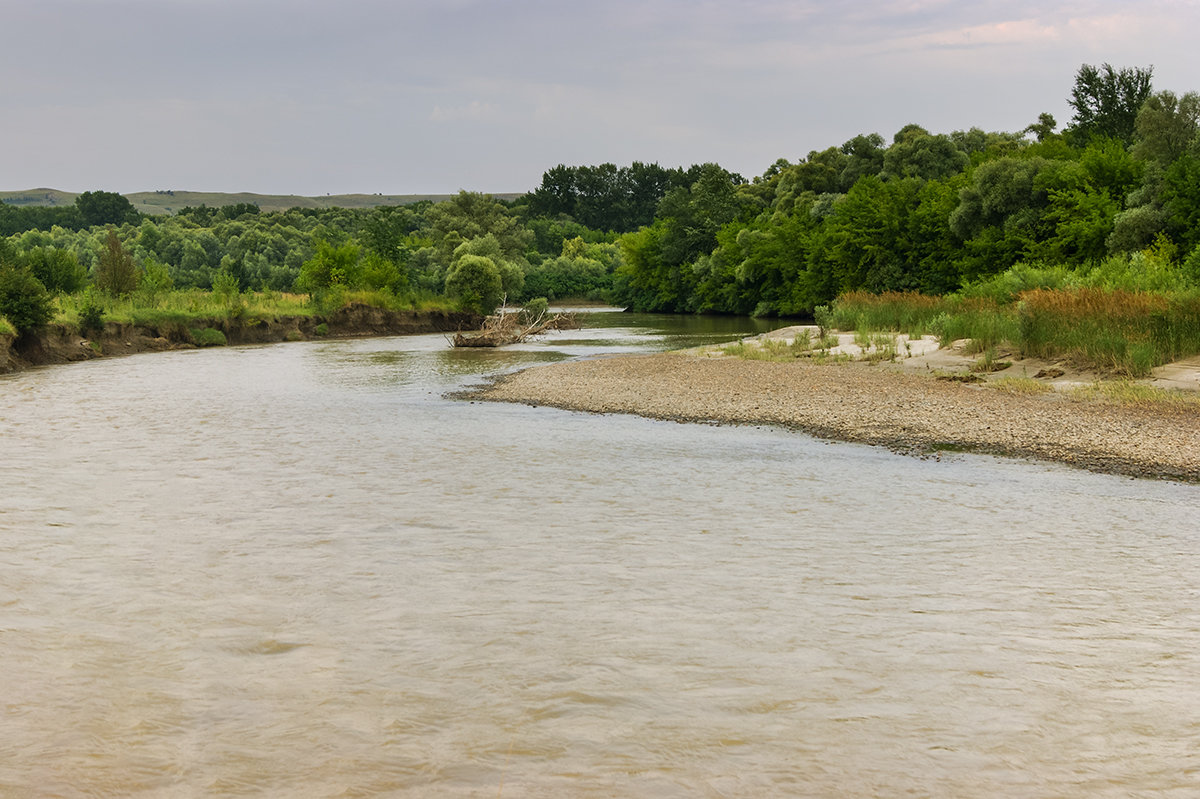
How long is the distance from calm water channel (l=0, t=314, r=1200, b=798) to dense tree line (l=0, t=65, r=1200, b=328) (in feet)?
61.6

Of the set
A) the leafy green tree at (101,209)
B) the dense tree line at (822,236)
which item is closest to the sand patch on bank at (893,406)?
the dense tree line at (822,236)

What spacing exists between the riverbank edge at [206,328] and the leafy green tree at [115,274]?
361 cm

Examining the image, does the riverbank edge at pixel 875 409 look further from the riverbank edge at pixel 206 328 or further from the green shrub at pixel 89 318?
the green shrub at pixel 89 318

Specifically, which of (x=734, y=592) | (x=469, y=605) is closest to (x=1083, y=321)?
(x=734, y=592)

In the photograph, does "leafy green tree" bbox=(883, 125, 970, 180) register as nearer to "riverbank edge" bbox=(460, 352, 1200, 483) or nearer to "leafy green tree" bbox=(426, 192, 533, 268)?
"leafy green tree" bbox=(426, 192, 533, 268)

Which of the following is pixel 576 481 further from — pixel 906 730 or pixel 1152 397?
pixel 1152 397

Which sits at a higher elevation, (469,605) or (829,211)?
(829,211)

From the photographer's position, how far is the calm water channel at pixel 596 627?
18.5 feet

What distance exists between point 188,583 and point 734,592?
212 inches

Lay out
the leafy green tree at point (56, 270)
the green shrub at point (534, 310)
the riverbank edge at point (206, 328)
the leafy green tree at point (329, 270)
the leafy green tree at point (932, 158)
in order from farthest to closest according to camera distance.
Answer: the leafy green tree at point (932, 158)
the leafy green tree at point (329, 270)
the green shrub at point (534, 310)
the leafy green tree at point (56, 270)
the riverbank edge at point (206, 328)

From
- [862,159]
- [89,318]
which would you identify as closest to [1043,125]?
[862,159]

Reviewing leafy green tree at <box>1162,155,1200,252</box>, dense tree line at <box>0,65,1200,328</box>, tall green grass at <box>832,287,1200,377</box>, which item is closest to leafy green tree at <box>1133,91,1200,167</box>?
dense tree line at <box>0,65,1200,328</box>

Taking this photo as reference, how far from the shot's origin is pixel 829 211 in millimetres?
71125

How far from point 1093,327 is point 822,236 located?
146 feet
